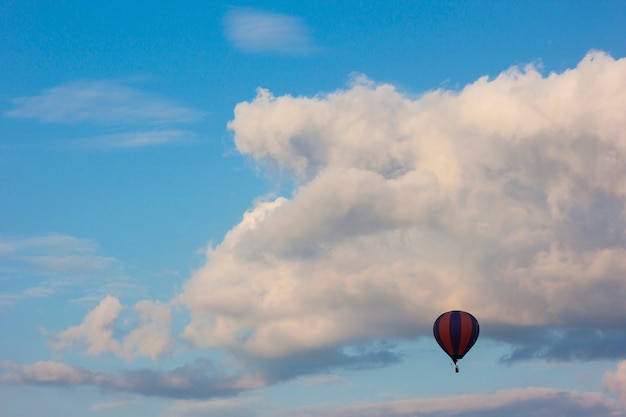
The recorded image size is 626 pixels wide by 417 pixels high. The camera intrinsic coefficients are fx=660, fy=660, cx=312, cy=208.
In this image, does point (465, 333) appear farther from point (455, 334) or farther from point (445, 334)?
point (445, 334)

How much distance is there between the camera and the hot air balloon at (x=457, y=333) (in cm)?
13538

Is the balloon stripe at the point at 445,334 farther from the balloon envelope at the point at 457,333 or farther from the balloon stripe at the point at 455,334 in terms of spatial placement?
the balloon stripe at the point at 455,334

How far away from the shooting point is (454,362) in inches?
5281

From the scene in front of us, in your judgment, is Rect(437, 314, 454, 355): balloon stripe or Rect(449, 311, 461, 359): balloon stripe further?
Rect(437, 314, 454, 355): balloon stripe

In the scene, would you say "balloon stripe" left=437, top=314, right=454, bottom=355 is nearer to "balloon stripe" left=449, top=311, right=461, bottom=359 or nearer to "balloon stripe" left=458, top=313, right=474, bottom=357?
"balloon stripe" left=449, top=311, right=461, bottom=359

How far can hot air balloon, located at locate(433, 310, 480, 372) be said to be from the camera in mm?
135375

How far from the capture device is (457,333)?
13525 centimetres

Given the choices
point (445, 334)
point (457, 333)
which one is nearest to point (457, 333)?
point (457, 333)

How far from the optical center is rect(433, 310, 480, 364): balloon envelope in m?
135

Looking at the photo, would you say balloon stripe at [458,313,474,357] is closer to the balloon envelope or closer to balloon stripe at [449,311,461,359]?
the balloon envelope

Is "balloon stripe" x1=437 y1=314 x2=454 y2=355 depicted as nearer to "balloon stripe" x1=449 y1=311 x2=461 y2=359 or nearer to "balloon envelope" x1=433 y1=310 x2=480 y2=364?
"balloon envelope" x1=433 y1=310 x2=480 y2=364

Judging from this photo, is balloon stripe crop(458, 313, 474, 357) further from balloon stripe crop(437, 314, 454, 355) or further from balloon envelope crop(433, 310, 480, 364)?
balloon stripe crop(437, 314, 454, 355)

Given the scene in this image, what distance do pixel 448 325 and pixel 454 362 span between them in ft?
24.9

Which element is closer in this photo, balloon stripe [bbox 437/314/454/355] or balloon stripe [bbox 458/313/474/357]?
balloon stripe [bbox 458/313/474/357]
